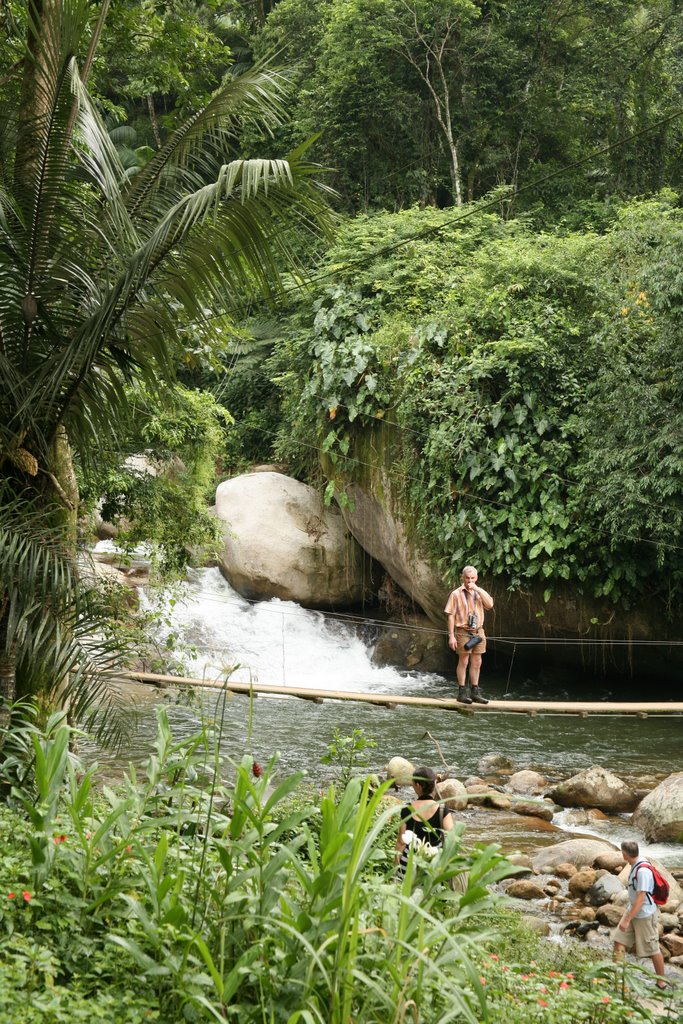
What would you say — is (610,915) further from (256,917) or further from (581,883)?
(256,917)

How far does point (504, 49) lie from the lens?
1906 cm

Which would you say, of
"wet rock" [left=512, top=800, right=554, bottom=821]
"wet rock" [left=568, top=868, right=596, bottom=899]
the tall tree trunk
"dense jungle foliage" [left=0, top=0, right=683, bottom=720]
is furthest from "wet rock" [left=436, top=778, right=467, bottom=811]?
the tall tree trunk

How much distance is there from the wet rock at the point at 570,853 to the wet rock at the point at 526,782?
4.58 feet

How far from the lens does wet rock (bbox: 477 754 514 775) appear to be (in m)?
10.5

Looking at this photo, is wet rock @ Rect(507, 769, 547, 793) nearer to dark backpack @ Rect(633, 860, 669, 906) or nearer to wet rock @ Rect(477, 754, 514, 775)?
wet rock @ Rect(477, 754, 514, 775)

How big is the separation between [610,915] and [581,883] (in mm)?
582

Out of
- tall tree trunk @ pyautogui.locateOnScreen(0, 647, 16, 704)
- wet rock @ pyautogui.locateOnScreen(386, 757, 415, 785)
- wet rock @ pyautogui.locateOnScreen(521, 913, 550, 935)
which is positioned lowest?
wet rock @ pyautogui.locateOnScreen(521, 913, 550, 935)

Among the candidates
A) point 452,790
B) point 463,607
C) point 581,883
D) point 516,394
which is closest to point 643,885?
point 581,883

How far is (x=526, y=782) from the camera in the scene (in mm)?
9961

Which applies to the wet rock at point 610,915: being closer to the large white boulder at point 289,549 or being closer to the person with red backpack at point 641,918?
the person with red backpack at point 641,918

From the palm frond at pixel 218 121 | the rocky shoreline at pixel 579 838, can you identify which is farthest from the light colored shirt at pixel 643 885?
the palm frond at pixel 218 121

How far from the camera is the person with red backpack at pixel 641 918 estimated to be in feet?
19.5

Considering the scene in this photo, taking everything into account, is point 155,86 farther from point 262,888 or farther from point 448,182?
point 448,182

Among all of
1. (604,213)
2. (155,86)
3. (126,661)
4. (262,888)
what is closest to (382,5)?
(604,213)
